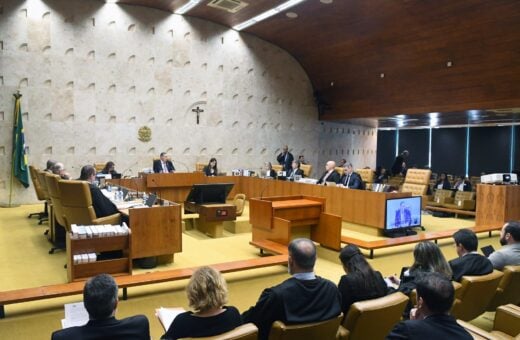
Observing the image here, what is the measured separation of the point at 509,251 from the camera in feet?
11.1

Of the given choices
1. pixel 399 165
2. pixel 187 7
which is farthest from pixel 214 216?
pixel 399 165

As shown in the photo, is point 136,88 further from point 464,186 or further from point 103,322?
point 103,322

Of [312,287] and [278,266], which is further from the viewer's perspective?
[278,266]

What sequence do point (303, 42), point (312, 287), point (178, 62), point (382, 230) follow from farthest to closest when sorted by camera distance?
point (303, 42) → point (178, 62) → point (382, 230) → point (312, 287)

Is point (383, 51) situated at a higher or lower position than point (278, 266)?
higher

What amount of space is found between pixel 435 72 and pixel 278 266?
751 centimetres

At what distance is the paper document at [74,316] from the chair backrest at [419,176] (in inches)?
289

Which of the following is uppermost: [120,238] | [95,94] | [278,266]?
[95,94]

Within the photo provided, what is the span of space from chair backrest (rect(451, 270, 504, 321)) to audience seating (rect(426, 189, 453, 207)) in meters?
7.04

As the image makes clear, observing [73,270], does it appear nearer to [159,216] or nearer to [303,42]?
[159,216]

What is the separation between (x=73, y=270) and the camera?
406 cm

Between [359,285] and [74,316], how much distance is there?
1634 millimetres

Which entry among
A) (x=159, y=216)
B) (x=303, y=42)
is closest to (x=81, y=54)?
(x=303, y=42)

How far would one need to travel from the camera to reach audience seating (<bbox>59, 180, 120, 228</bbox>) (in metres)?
4.43
